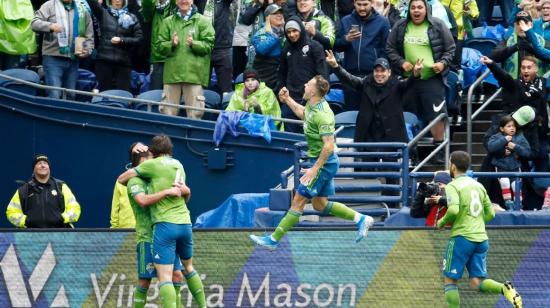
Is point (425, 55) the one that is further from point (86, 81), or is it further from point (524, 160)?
point (86, 81)

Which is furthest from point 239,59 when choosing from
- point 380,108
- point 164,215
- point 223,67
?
point 164,215

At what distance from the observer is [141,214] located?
54.3 feet

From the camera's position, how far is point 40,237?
58.4 feet

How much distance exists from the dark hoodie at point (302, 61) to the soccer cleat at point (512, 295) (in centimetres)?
554

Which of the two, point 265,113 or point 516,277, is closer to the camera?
point 516,277

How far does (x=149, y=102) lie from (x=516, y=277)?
6224mm

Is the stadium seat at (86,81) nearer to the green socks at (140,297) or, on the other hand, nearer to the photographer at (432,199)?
the photographer at (432,199)

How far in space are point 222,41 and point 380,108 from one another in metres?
3.32

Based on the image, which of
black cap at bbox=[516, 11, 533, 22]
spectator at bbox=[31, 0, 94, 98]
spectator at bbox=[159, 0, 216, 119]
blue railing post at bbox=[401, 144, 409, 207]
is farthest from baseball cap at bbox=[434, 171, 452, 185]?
spectator at bbox=[31, 0, 94, 98]

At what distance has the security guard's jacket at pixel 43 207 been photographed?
63.2 feet

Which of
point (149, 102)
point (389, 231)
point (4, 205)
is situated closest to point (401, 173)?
point (389, 231)

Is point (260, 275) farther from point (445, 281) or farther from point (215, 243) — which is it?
point (445, 281)

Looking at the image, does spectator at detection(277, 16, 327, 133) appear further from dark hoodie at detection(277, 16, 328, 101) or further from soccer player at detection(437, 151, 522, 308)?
soccer player at detection(437, 151, 522, 308)

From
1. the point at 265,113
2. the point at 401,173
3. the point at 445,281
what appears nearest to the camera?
the point at 445,281
